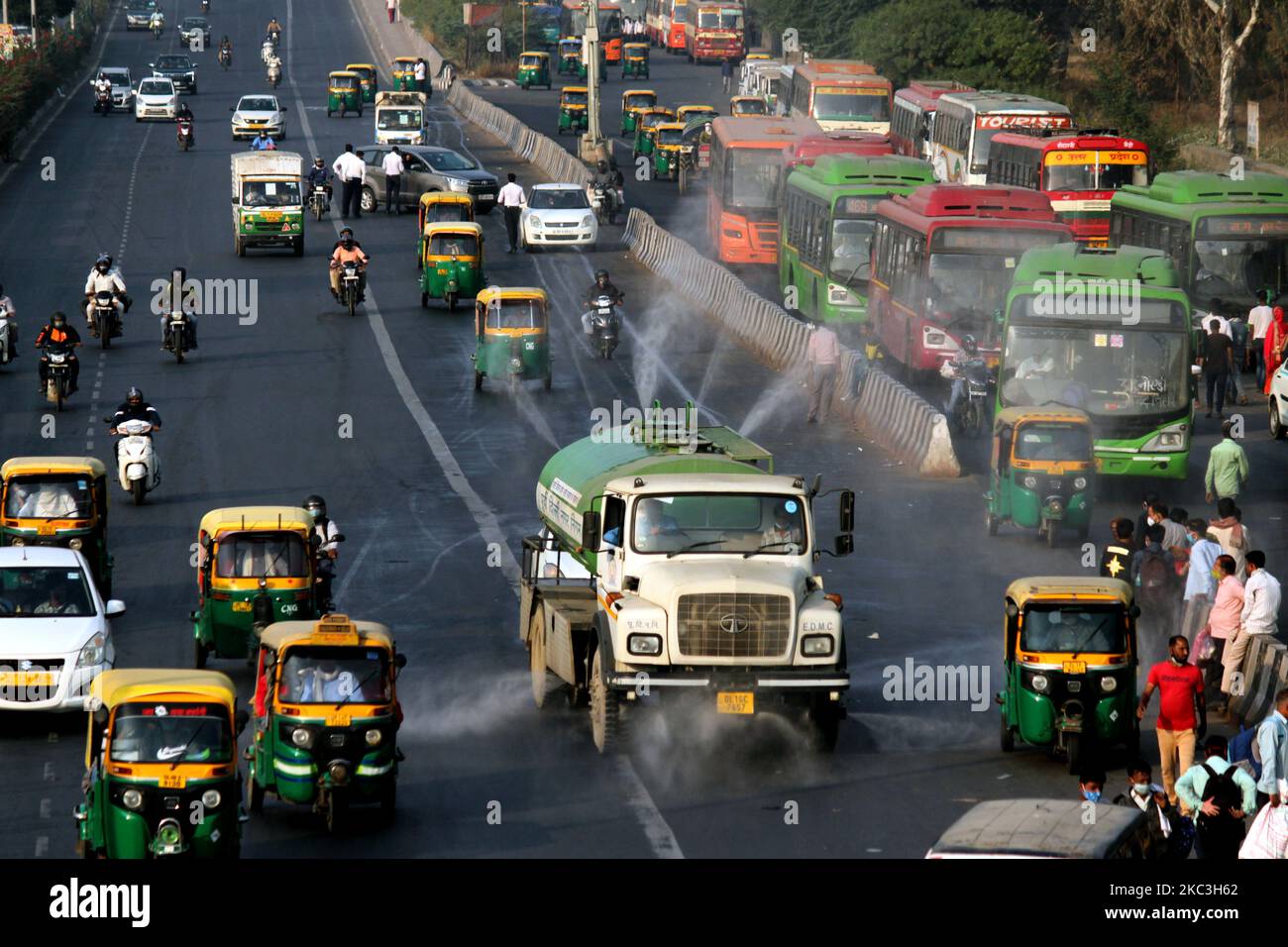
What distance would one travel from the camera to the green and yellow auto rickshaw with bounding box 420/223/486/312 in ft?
152

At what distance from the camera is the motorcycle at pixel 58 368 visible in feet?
119

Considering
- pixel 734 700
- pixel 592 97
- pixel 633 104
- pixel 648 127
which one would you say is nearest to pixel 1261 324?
pixel 734 700

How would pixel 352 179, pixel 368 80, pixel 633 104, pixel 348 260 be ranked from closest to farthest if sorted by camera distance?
pixel 348 260, pixel 352 179, pixel 633 104, pixel 368 80

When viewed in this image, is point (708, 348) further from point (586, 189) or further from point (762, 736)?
point (762, 736)

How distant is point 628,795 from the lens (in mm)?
18203

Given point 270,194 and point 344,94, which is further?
point 344,94

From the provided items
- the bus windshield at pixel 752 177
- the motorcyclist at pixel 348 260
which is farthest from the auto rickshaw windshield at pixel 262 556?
the bus windshield at pixel 752 177

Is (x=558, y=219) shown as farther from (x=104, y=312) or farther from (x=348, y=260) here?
(x=104, y=312)

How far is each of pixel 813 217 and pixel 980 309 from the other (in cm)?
815

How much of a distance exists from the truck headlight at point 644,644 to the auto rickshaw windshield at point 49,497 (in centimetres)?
900

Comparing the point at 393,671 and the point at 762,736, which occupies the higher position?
the point at 393,671

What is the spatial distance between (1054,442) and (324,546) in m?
9.38

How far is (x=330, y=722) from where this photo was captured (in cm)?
1705
